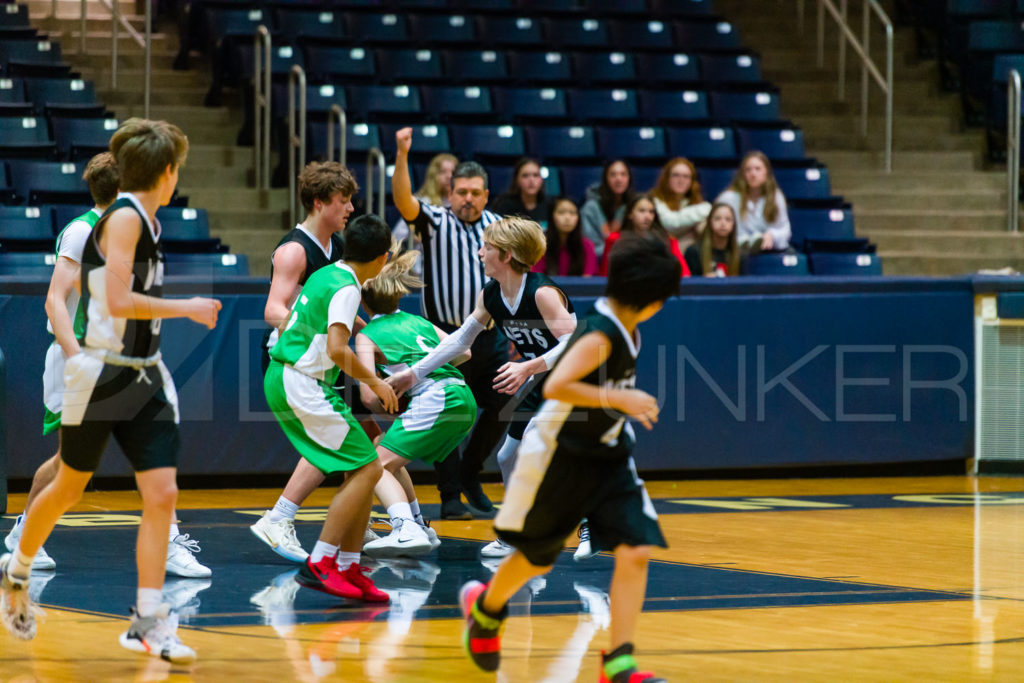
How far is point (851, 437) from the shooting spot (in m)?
11.1

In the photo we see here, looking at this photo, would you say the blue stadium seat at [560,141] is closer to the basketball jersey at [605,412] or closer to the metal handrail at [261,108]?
the metal handrail at [261,108]

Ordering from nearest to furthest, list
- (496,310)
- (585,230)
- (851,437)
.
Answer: (496,310) < (851,437) < (585,230)

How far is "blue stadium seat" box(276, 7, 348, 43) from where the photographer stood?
14.2 metres

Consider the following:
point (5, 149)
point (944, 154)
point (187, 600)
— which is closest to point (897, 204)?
point (944, 154)

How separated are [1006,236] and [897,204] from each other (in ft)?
4.04


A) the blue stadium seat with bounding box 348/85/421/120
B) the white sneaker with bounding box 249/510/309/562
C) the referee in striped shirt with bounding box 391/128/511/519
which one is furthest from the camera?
the blue stadium seat with bounding box 348/85/421/120

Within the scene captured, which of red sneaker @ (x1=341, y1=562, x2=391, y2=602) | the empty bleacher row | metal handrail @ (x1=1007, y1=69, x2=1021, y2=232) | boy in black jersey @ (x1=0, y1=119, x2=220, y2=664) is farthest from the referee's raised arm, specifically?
metal handrail @ (x1=1007, y1=69, x2=1021, y2=232)

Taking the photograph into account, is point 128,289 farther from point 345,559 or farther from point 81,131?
point 81,131

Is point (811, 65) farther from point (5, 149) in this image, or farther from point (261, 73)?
point (5, 149)

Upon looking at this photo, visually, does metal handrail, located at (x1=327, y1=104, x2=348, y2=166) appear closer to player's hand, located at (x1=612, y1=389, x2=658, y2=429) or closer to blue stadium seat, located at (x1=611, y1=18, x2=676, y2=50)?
blue stadium seat, located at (x1=611, y1=18, x2=676, y2=50)

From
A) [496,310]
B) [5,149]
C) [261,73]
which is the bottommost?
[496,310]

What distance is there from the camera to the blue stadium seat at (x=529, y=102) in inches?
545

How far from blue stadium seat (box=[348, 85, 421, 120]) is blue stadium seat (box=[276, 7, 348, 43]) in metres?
0.95

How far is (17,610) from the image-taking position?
5152 millimetres
